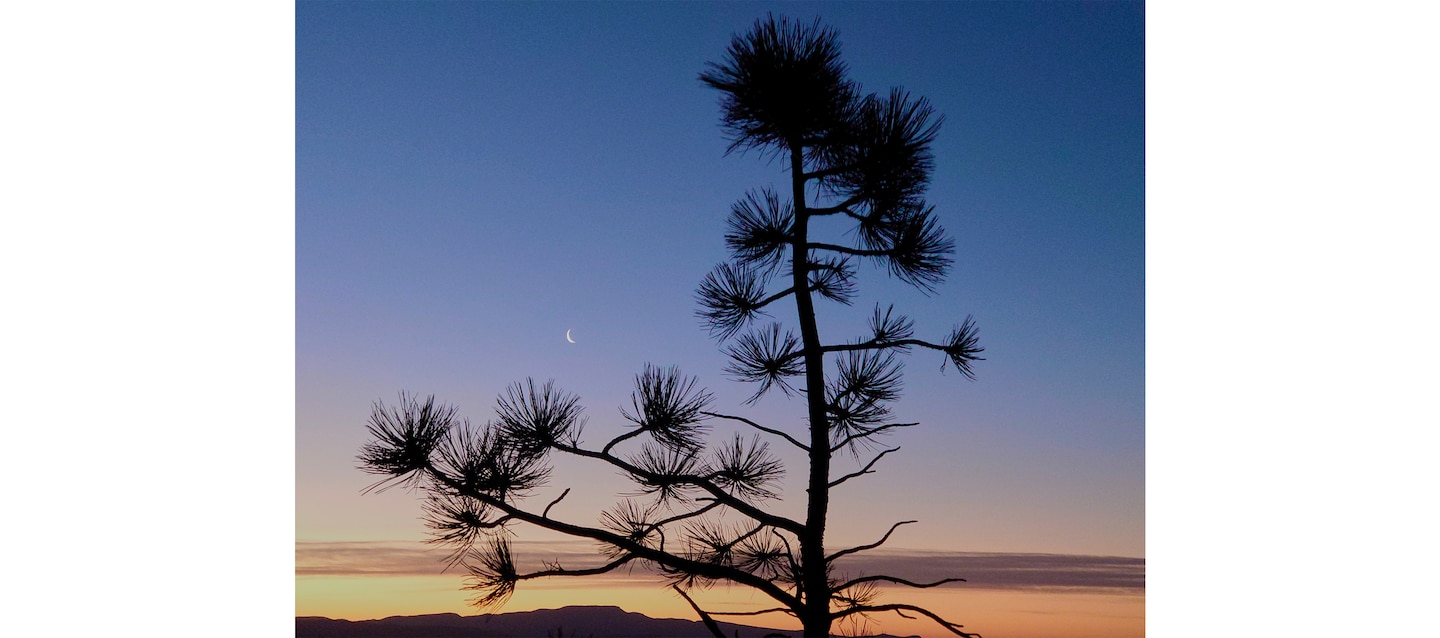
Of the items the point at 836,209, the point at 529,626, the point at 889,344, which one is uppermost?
the point at 836,209

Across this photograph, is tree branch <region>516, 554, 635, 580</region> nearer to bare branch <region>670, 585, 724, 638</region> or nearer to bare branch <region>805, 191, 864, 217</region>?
bare branch <region>670, 585, 724, 638</region>

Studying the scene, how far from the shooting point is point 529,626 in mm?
1895

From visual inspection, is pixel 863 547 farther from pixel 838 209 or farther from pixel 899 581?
pixel 838 209

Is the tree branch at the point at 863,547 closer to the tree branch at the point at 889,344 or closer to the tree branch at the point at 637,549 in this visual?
the tree branch at the point at 637,549

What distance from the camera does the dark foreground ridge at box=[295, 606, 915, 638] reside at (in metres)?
1.83

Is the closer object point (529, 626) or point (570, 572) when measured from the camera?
point (570, 572)

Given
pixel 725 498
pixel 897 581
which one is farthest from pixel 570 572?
pixel 897 581

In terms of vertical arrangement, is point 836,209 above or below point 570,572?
above

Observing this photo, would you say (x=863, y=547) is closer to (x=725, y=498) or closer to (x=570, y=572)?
(x=725, y=498)
